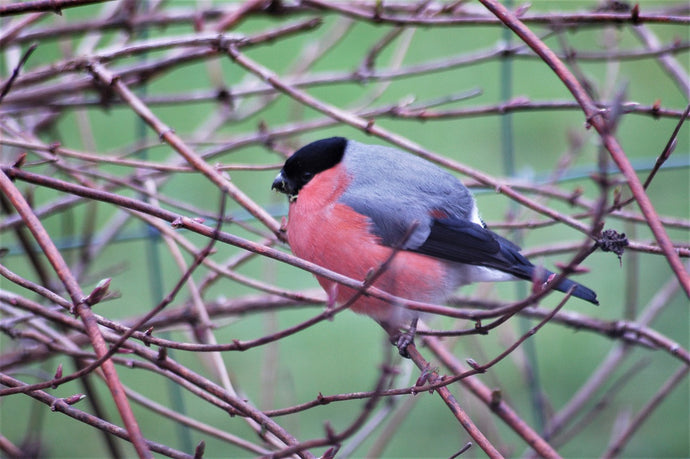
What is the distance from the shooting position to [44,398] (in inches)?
54.4

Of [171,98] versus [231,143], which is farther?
[171,98]

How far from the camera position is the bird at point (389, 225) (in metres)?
2.13

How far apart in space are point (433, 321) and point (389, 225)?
→ 2.30 ft

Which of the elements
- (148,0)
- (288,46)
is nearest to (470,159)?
(288,46)

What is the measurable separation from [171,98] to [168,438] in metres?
2.17

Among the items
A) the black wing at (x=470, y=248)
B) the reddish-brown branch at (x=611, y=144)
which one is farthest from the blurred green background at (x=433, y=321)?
the reddish-brown branch at (x=611, y=144)

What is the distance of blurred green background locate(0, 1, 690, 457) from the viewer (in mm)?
3445

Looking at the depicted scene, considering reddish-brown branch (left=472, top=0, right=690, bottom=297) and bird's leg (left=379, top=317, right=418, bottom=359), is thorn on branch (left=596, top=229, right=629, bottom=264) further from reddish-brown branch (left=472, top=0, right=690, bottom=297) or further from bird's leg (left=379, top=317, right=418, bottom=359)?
bird's leg (left=379, top=317, right=418, bottom=359)

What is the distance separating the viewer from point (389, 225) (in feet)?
7.18

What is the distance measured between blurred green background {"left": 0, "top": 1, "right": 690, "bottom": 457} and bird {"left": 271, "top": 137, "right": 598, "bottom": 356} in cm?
30

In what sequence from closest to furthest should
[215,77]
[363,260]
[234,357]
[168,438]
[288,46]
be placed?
[363,260] < [215,77] < [168,438] < [234,357] < [288,46]

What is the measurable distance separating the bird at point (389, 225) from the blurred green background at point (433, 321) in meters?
0.30

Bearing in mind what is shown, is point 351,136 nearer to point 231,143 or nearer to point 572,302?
point 572,302

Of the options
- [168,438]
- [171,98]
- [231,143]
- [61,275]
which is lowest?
[61,275]
